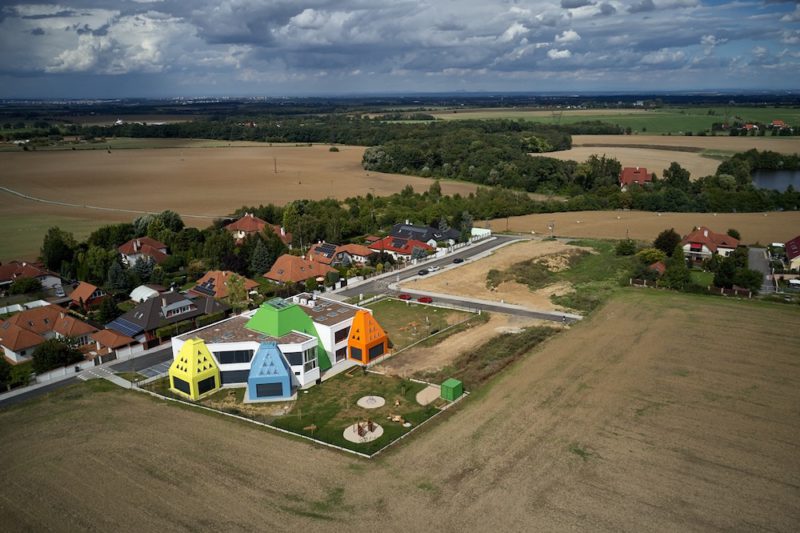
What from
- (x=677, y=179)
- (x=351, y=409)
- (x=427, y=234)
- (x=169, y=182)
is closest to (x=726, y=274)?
(x=427, y=234)

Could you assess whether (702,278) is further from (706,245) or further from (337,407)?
(337,407)

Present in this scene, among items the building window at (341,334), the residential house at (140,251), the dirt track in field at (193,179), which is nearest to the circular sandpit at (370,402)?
the building window at (341,334)

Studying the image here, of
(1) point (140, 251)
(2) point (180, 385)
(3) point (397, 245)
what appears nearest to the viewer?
→ (2) point (180, 385)

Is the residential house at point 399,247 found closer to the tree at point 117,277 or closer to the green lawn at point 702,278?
the tree at point 117,277

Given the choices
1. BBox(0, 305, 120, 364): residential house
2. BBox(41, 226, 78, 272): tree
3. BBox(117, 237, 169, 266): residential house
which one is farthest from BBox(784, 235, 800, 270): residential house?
BBox(41, 226, 78, 272): tree

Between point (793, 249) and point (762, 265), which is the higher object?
point (793, 249)

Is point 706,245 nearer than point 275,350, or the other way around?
point 275,350

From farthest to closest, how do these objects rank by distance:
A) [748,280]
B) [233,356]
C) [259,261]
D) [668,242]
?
[668,242], [259,261], [748,280], [233,356]

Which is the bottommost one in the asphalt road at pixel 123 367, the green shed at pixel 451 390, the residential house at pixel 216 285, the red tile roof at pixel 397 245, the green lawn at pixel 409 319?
the asphalt road at pixel 123 367
